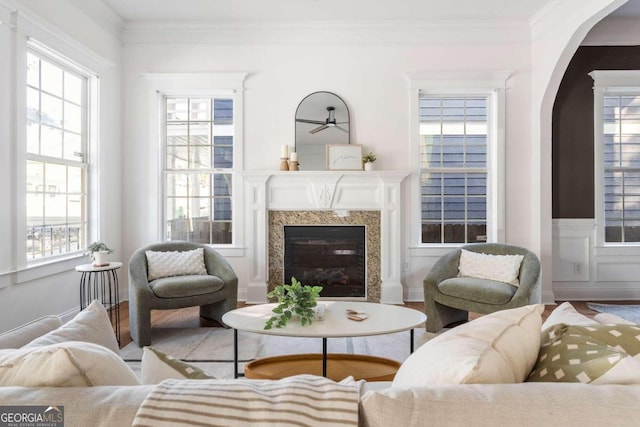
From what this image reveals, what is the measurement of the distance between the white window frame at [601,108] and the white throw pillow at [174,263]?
4.38m

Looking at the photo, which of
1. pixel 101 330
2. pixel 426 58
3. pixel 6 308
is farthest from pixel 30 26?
pixel 426 58

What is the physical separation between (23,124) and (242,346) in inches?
96.1

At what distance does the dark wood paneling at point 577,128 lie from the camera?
5035 millimetres

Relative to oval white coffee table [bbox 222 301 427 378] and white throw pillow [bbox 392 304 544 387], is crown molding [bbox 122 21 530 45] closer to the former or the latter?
oval white coffee table [bbox 222 301 427 378]

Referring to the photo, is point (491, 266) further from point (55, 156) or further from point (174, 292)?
point (55, 156)

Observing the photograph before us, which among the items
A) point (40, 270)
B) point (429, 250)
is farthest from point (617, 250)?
point (40, 270)

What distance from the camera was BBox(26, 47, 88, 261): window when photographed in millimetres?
3719

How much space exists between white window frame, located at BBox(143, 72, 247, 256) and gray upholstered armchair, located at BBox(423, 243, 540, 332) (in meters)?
2.22

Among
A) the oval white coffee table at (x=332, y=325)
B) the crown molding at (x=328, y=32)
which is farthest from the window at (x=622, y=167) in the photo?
the oval white coffee table at (x=332, y=325)

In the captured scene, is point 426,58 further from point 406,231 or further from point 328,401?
point 328,401

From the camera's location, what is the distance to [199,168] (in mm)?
5207

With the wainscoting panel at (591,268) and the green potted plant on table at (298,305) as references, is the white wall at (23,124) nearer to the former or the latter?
the green potted plant on table at (298,305)

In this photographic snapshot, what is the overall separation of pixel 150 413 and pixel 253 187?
419 centimetres

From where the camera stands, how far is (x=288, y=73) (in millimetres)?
5039
